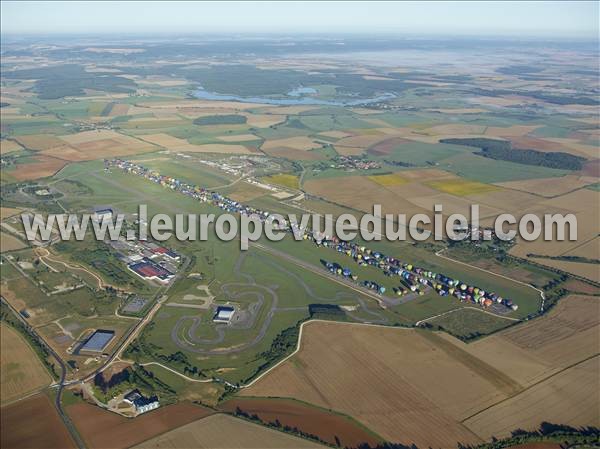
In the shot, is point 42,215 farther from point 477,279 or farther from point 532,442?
point 532,442

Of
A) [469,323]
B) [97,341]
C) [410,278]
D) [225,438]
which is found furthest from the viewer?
[410,278]

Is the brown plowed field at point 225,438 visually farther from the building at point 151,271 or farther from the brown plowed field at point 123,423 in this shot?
the building at point 151,271

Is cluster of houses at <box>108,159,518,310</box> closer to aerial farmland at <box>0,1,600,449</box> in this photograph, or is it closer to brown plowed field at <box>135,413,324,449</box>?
aerial farmland at <box>0,1,600,449</box>

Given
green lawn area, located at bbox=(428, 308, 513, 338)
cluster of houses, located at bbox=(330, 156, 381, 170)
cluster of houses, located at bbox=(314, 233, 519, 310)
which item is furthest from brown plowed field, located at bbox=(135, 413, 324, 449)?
cluster of houses, located at bbox=(330, 156, 381, 170)

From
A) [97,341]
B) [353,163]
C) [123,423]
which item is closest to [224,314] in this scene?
[97,341]

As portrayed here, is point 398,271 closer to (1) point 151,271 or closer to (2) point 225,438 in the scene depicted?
(1) point 151,271

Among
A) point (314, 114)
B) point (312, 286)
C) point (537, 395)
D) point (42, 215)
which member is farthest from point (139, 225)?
point (314, 114)

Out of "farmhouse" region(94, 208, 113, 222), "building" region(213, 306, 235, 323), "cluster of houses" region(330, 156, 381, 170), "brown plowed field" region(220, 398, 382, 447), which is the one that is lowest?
"brown plowed field" region(220, 398, 382, 447)

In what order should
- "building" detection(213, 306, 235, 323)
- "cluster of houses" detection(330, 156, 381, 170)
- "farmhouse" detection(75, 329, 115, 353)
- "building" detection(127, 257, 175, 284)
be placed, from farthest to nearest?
"cluster of houses" detection(330, 156, 381, 170)
"building" detection(127, 257, 175, 284)
"building" detection(213, 306, 235, 323)
"farmhouse" detection(75, 329, 115, 353)
